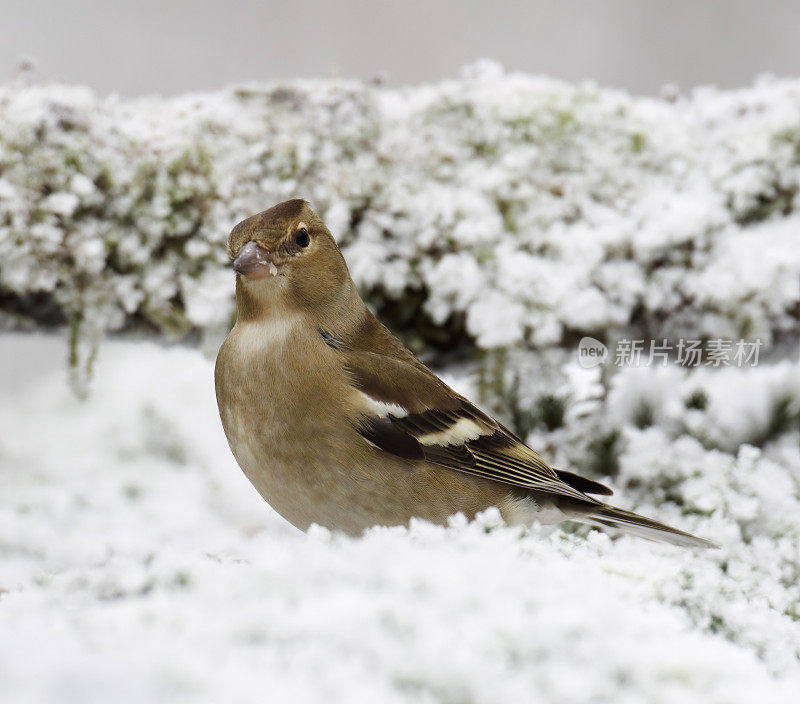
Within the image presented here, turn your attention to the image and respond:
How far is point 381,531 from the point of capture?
1822 mm

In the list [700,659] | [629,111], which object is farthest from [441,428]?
[629,111]

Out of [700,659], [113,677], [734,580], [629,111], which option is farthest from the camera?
[629,111]

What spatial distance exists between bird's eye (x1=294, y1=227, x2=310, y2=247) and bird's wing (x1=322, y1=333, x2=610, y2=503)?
25 centimetres

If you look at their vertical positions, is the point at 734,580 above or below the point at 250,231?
below

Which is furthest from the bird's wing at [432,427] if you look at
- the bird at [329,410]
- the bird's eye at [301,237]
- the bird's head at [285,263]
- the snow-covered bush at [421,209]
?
the snow-covered bush at [421,209]

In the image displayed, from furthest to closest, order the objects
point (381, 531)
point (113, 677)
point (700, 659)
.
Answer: point (381, 531), point (700, 659), point (113, 677)

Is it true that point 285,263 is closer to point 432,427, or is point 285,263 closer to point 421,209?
point 432,427

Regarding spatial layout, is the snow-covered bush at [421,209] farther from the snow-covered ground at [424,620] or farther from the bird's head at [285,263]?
the bird's head at [285,263]

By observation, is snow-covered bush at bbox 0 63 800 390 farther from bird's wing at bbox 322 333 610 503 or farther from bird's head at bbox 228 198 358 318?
bird's head at bbox 228 198 358 318

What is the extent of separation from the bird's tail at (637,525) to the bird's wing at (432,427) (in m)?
0.05

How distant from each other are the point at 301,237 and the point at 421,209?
1598 mm

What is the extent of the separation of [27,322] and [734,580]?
2859mm

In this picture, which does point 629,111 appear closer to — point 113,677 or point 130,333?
point 130,333

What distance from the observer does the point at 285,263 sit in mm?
2176
